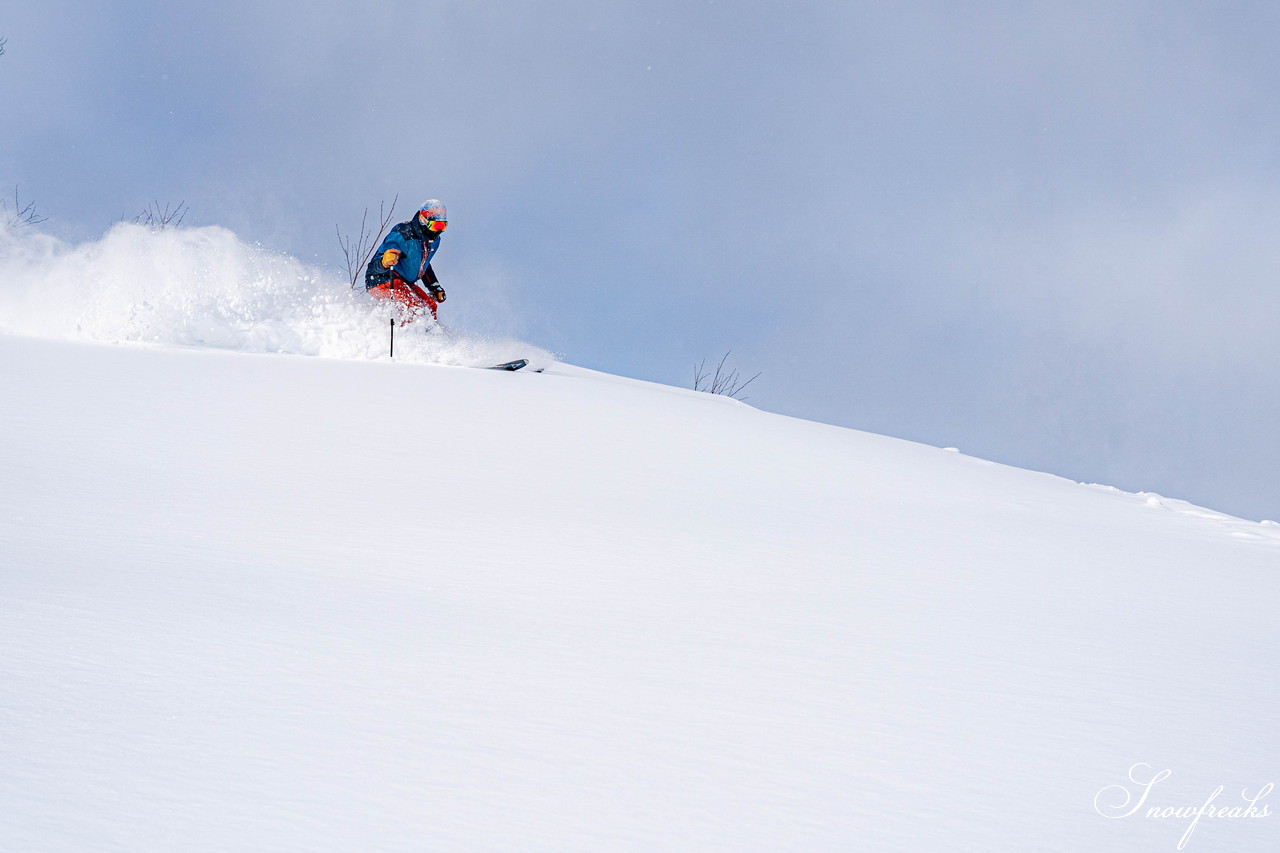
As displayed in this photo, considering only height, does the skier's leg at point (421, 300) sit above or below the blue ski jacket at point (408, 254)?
below

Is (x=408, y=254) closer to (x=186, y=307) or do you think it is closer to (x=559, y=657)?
(x=186, y=307)

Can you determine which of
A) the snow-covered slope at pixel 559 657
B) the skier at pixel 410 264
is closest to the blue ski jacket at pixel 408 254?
the skier at pixel 410 264

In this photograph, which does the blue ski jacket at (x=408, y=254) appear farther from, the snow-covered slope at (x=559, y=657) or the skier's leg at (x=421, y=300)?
the snow-covered slope at (x=559, y=657)

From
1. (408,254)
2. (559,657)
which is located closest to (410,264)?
(408,254)

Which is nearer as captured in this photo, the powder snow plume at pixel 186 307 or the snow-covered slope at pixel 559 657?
the snow-covered slope at pixel 559 657

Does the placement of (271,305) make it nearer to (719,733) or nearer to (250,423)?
(250,423)


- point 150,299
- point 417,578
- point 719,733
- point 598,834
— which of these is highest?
point 150,299

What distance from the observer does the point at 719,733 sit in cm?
167

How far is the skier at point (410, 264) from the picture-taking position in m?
8.61

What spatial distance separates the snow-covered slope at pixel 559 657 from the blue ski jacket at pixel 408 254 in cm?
422

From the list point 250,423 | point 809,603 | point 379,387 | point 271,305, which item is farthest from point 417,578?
point 271,305

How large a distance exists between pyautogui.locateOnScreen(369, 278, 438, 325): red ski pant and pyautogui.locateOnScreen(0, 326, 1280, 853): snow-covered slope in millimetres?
4163

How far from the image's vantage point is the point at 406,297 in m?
8.70

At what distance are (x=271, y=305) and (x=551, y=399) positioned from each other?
359 cm
